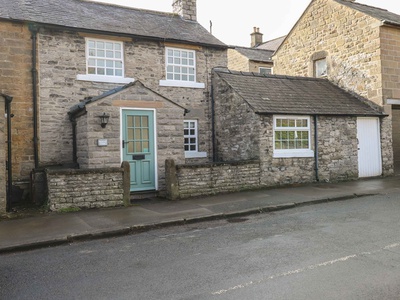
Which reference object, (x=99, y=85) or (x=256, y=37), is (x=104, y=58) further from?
(x=256, y=37)

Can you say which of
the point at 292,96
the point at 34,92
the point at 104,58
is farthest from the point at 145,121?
the point at 292,96

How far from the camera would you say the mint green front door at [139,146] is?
11234 millimetres

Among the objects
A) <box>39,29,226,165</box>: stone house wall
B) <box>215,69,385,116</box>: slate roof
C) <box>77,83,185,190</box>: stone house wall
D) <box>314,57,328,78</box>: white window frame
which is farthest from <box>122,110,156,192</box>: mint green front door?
<box>314,57,328,78</box>: white window frame

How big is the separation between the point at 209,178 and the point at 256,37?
24695 mm

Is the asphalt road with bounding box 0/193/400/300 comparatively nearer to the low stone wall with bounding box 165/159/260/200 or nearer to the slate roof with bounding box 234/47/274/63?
the low stone wall with bounding box 165/159/260/200

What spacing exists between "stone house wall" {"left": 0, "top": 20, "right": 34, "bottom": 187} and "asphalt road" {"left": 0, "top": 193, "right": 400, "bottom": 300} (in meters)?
6.60

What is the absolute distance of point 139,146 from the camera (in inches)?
451

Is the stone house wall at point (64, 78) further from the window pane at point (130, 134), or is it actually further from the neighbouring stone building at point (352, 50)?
the neighbouring stone building at point (352, 50)

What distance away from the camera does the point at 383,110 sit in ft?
51.2

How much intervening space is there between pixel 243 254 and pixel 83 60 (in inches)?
399

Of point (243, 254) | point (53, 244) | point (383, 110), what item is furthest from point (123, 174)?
point (383, 110)

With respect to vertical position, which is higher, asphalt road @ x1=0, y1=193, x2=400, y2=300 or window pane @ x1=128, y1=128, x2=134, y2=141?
window pane @ x1=128, y1=128, x2=134, y2=141

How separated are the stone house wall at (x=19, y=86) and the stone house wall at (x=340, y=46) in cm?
1335

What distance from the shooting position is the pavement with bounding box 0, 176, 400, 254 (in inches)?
277
